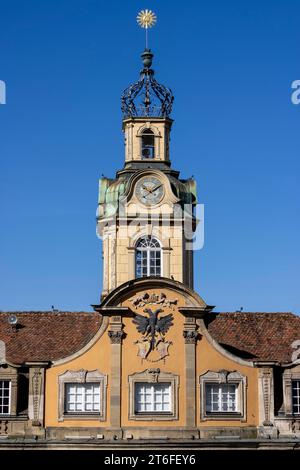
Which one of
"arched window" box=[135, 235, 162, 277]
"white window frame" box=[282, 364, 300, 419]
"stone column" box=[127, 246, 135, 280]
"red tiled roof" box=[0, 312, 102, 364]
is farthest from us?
"arched window" box=[135, 235, 162, 277]

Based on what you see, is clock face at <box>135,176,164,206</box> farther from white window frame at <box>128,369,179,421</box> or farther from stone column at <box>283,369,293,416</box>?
stone column at <box>283,369,293,416</box>

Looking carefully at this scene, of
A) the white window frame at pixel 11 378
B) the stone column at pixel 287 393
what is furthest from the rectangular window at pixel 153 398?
the white window frame at pixel 11 378

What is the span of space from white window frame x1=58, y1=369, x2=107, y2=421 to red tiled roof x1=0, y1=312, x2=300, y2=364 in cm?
225

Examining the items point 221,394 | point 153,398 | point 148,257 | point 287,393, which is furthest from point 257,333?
point 153,398

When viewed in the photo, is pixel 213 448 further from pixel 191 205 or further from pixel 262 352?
pixel 191 205

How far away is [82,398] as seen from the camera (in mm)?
53500

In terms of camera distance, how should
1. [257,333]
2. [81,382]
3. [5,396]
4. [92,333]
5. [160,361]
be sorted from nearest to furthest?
1. [81,382]
2. [5,396]
3. [160,361]
4. [92,333]
5. [257,333]

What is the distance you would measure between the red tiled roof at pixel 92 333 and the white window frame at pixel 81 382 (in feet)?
7.39

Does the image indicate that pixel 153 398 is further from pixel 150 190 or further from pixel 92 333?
pixel 150 190

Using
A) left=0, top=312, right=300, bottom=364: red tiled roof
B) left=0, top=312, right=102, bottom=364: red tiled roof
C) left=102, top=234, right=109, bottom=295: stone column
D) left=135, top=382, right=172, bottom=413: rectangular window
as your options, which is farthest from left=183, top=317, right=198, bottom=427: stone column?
left=102, top=234, right=109, bottom=295: stone column

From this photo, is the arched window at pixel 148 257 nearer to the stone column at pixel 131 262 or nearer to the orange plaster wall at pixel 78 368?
the stone column at pixel 131 262

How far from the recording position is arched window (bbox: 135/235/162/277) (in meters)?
61.0

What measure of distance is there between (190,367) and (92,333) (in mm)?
4916

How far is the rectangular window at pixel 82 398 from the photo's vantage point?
53.4 m
